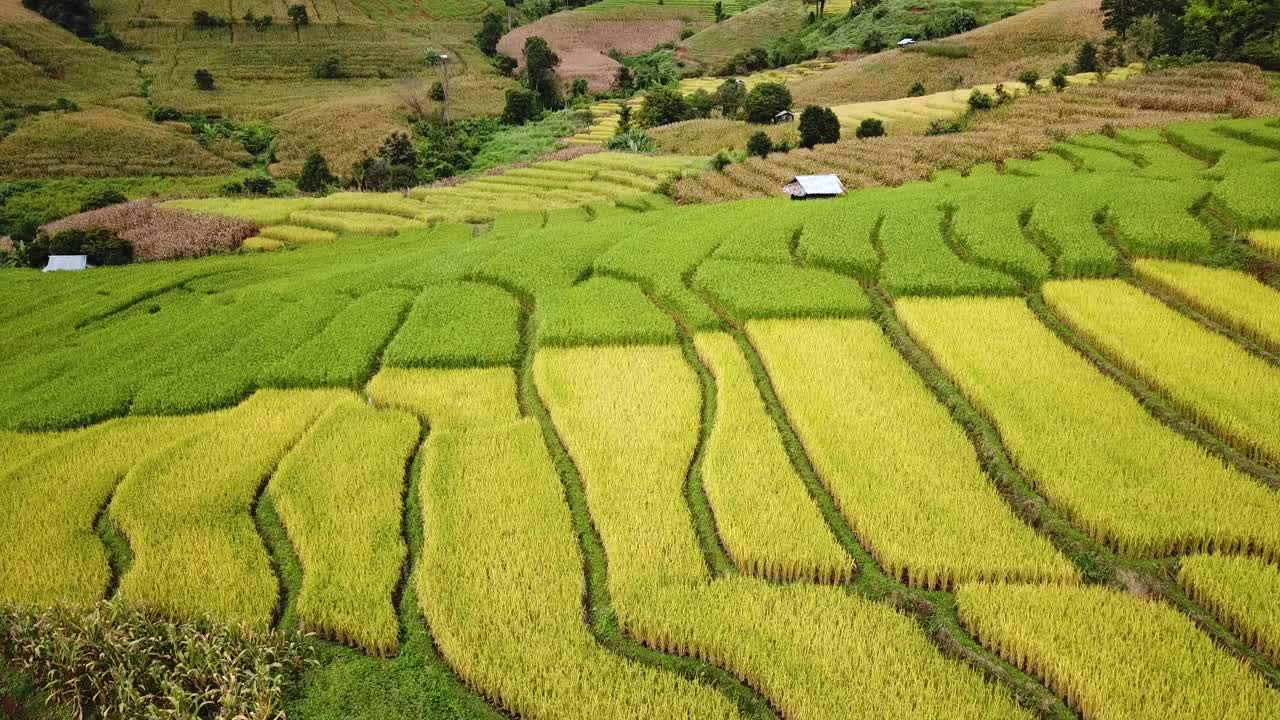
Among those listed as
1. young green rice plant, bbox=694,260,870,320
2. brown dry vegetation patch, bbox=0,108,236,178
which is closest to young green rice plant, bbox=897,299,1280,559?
young green rice plant, bbox=694,260,870,320

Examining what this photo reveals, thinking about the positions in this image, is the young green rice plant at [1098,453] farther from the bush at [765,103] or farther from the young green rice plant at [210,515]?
the bush at [765,103]

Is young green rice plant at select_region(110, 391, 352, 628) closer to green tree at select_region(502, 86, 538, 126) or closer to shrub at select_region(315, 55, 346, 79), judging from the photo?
green tree at select_region(502, 86, 538, 126)

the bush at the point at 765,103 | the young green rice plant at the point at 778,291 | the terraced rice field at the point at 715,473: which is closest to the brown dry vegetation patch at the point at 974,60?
the bush at the point at 765,103

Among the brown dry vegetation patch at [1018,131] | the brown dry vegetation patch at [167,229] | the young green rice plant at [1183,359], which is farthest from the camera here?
the brown dry vegetation patch at [1018,131]

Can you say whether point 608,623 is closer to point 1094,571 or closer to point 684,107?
point 1094,571

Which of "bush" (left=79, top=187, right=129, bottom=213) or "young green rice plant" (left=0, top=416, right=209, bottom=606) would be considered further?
"bush" (left=79, top=187, right=129, bottom=213)

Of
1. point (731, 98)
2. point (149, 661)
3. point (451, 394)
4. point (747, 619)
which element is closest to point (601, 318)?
point (451, 394)

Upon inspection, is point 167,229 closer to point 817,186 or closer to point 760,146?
point 817,186
